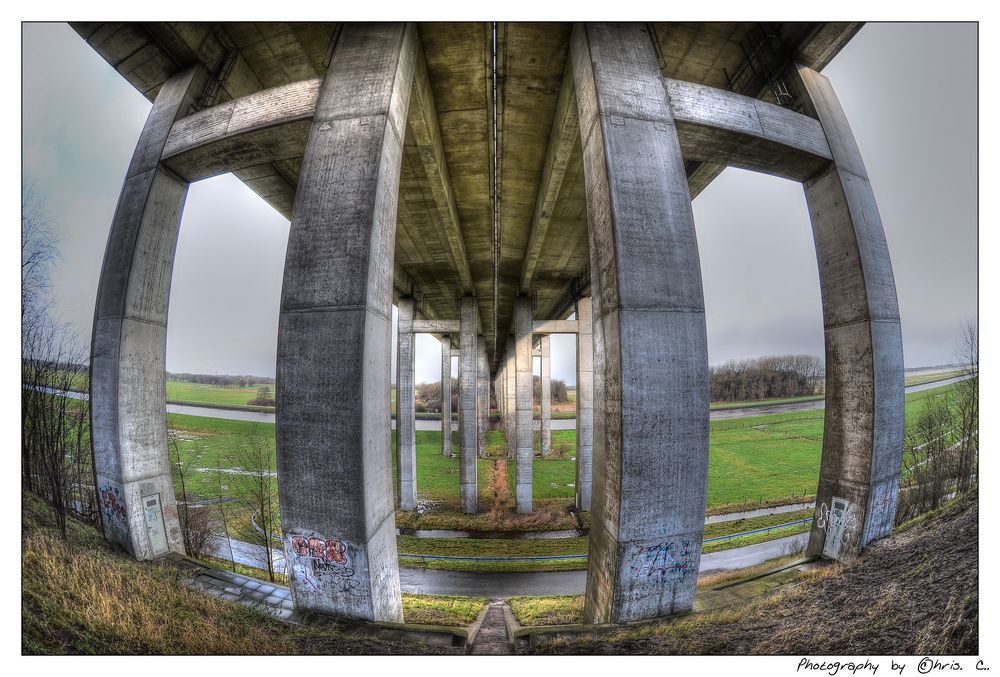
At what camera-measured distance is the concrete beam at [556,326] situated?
20.5 meters

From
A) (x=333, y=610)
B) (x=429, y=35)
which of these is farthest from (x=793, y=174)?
(x=333, y=610)

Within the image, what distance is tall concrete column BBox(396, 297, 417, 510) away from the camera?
758 inches

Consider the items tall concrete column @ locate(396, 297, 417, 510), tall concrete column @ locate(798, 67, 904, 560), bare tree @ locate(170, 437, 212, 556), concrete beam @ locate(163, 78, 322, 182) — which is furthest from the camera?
tall concrete column @ locate(396, 297, 417, 510)

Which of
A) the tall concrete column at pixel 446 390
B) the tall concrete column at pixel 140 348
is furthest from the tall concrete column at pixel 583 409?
the tall concrete column at pixel 140 348

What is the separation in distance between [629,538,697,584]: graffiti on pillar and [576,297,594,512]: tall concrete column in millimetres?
13047

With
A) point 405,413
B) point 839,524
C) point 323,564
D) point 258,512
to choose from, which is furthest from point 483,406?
point 323,564

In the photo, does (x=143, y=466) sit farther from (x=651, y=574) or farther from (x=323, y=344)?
(x=651, y=574)

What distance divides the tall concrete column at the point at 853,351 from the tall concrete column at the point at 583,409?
10878mm

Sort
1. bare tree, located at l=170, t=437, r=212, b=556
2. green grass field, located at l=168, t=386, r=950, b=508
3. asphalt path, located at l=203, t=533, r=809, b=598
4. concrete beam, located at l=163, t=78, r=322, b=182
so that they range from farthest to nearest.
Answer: green grass field, located at l=168, t=386, r=950, b=508
asphalt path, located at l=203, t=533, r=809, b=598
bare tree, located at l=170, t=437, r=212, b=556
concrete beam, located at l=163, t=78, r=322, b=182

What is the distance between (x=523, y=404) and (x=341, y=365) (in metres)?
16.8

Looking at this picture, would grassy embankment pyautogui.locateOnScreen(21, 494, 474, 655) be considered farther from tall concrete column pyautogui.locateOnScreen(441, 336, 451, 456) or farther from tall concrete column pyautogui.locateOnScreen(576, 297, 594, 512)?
tall concrete column pyautogui.locateOnScreen(441, 336, 451, 456)

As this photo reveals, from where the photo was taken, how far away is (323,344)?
15.8ft

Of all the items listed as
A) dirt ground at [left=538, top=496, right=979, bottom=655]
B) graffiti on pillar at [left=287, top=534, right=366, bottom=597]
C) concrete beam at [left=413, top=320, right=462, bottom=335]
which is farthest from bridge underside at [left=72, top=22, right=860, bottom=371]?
concrete beam at [left=413, top=320, right=462, bottom=335]

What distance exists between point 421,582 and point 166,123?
13388mm
